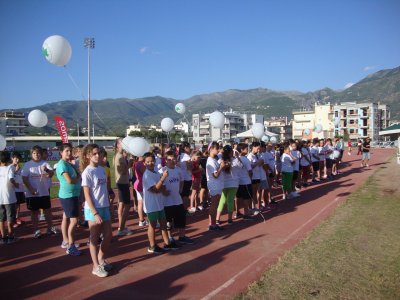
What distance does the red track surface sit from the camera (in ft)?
14.2

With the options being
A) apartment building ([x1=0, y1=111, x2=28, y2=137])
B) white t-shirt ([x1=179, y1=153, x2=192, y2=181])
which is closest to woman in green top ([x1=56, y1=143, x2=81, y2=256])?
white t-shirt ([x1=179, y1=153, x2=192, y2=181])

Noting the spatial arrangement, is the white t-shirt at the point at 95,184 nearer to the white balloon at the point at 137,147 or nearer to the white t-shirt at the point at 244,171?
the white balloon at the point at 137,147

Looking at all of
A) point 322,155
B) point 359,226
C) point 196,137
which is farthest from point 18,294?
point 196,137

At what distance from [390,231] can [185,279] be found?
4.35 metres

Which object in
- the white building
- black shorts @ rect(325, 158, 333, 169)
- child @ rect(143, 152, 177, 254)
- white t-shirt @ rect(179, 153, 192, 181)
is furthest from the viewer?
the white building

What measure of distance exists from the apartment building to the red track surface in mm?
104151

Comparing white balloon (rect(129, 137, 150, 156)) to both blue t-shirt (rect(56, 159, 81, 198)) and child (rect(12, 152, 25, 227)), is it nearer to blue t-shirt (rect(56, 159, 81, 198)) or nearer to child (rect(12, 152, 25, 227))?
blue t-shirt (rect(56, 159, 81, 198))

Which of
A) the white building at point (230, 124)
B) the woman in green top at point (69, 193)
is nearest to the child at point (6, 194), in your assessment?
the woman in green top at point (69, 193)

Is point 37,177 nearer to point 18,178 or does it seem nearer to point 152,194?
point 18,178

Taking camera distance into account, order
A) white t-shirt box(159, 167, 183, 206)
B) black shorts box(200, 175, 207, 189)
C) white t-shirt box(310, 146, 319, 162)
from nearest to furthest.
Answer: white t-shirt box(159, 167, 183, 206), black shorts box(200, 175, 207, 189), white t-shirt box(310, 146, 319, 162)

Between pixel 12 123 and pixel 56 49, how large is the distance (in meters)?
107

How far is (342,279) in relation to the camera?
4422 mm

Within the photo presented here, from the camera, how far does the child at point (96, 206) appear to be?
4.68 m

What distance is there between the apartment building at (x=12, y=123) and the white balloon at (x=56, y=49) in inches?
3926
